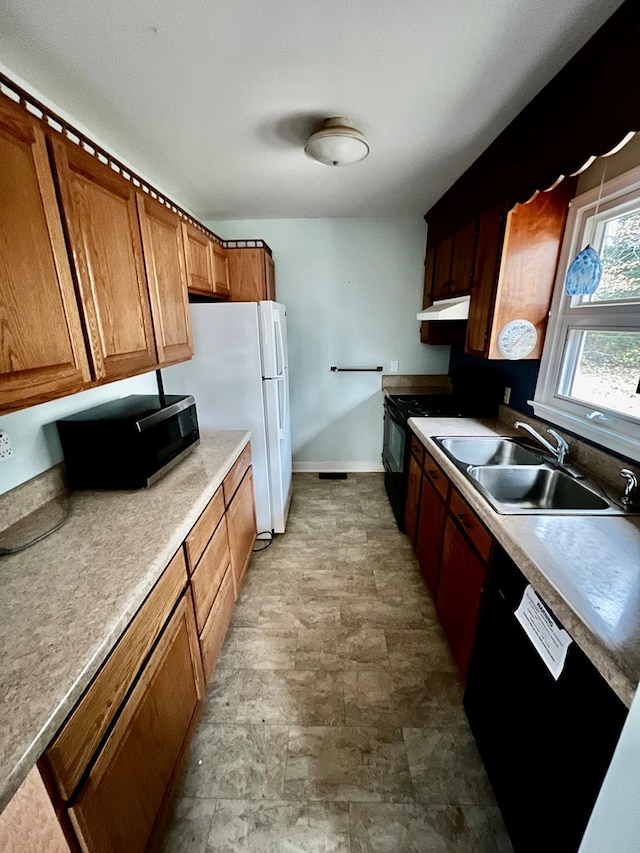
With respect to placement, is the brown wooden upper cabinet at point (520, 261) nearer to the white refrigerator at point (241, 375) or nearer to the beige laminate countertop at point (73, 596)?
the white refrigerator at point (241, 375)

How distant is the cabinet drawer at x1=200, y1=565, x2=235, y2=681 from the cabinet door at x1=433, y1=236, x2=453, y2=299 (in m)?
2.43

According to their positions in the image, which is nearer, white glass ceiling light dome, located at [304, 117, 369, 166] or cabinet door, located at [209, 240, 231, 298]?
white glass ceiling light dome, located at [304, 117, 369, 166]

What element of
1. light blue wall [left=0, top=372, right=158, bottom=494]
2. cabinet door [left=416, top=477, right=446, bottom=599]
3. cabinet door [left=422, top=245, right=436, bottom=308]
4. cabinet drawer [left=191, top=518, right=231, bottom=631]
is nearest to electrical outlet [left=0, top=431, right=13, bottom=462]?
light blue wall [left=0, top=372, right=158, bottom=494]

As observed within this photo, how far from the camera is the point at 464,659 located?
145 cm

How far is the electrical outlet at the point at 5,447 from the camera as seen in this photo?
1.15m

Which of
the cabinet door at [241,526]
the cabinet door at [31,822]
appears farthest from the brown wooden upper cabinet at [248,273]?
the cabinet door at [31,822]

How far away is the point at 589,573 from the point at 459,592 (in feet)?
2.23

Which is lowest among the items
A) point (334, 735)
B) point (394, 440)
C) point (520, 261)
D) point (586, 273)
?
point (334, 735)

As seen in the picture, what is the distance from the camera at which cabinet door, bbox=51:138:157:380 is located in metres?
1.03

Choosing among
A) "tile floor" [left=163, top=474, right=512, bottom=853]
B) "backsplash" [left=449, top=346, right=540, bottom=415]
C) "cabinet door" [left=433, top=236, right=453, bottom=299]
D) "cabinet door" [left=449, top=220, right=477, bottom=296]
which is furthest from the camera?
"cabinet door" [left=433, top=236, right=453, bottom=299]

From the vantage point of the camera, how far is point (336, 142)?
1.52m

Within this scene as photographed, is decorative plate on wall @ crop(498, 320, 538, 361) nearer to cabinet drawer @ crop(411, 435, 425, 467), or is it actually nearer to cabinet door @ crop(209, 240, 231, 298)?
cabinet drawer @ crop(411, 435, 425, 467)

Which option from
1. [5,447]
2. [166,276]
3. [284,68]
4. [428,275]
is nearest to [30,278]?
[5,447]

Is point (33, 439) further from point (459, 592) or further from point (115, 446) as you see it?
point (459, 592)
